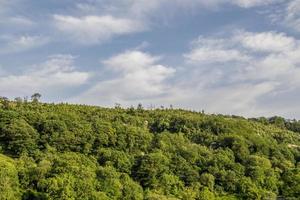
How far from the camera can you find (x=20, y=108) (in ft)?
616

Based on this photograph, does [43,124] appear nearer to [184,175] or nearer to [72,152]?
[72,152]

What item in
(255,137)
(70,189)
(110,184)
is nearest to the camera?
(70,189)

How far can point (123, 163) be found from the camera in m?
154

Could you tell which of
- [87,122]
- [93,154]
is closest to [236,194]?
[93,154]

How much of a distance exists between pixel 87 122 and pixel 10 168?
52703 millimetres

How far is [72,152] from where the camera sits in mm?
160500

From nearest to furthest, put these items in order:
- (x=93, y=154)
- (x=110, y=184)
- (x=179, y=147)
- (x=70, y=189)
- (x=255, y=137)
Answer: (x=70, y=189) < (x=110, y=184) < (x=93, y=154) < (x=179, y=147) < (x=255, y=137)

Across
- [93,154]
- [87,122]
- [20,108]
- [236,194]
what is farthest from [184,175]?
[20,108]

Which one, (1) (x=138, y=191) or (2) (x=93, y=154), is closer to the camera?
(1) (x=138, y=191)

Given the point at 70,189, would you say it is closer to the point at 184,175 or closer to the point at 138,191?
the point at 138,191

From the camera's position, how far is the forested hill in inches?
5108

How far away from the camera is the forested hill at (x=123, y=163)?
129750 mm

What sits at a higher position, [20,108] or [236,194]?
[20,108]

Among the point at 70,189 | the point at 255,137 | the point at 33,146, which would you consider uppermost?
the point at 255,137
